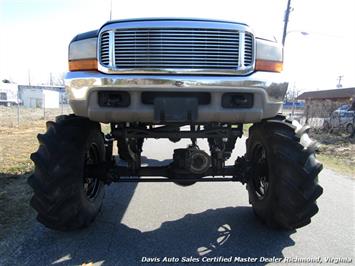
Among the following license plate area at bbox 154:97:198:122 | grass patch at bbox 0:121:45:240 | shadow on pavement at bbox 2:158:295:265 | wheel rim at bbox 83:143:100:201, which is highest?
license plate area at bbox 154:97:198:122

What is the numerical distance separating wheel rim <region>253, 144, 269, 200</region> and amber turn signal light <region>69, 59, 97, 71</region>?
83.7 inches

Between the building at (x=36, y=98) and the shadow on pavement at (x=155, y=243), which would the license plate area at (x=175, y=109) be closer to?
the shadow on pavement at (x=155, y=243)

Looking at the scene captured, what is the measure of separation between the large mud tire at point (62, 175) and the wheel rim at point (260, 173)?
1.95 meters

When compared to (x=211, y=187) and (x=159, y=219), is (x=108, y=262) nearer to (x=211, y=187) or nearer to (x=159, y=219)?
(x=159, y=219)

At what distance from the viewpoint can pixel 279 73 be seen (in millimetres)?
3311

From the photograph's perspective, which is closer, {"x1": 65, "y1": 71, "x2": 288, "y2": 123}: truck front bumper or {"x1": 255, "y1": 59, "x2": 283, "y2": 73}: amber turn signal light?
{"x1": 65, "y1": 71, "x2": 288, "y2": 123}: truck front bumper

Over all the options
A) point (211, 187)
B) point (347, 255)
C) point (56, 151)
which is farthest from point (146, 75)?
point (211, 187)

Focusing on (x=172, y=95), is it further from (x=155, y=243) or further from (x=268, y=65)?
(x=155, y=243)

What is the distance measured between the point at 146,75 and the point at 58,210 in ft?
5.18

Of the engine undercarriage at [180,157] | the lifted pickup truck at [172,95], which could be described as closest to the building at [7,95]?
the engine undercarriage at [180,157]

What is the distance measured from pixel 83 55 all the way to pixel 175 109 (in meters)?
1.01

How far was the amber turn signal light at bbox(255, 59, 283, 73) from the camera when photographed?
3199mm

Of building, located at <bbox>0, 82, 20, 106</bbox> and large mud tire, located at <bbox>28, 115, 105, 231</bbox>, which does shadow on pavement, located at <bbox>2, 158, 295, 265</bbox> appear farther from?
building, located at <bbox>0, 82, 20, 106</bbox>

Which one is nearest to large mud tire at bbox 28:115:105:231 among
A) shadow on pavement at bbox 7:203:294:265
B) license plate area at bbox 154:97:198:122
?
shadow on pavement at bbox 7:203:294:265
